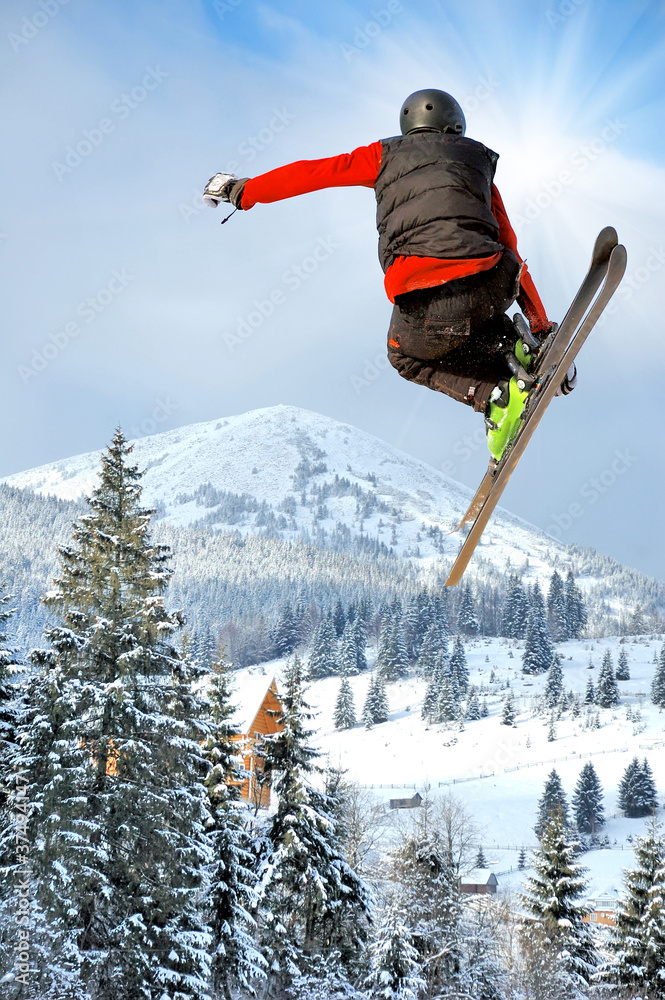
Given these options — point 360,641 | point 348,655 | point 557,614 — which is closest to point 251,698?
point 348,655

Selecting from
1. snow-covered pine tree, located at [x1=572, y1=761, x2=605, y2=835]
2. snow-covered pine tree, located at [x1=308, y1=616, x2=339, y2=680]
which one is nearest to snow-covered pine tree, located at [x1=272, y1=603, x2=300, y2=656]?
snow-covered pine tree, located at [x1=308, y1=616, x2=339, y2=680]

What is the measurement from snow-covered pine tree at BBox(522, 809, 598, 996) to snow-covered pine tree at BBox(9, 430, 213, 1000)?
12.8m

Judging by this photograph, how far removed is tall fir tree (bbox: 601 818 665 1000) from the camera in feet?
68.1

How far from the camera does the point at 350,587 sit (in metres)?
158

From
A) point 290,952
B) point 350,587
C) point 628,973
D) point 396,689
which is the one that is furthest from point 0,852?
point 350,587

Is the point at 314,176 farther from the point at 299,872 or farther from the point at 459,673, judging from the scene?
the point at 459,673

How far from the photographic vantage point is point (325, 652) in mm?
93062

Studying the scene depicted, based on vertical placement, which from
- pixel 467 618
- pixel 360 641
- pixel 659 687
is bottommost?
pixel 659 687

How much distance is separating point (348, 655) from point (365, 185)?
91.6 metres

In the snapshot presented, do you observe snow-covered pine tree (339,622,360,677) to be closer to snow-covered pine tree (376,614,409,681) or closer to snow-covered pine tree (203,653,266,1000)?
snow-covered pine tree (376,614,409,681)

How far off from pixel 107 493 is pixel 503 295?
1209 cm

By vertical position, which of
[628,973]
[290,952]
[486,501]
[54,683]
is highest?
[486,501]

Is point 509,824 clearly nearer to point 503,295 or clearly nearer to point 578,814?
point 578,814

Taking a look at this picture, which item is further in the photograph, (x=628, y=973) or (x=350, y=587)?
(x=350, y=587)
